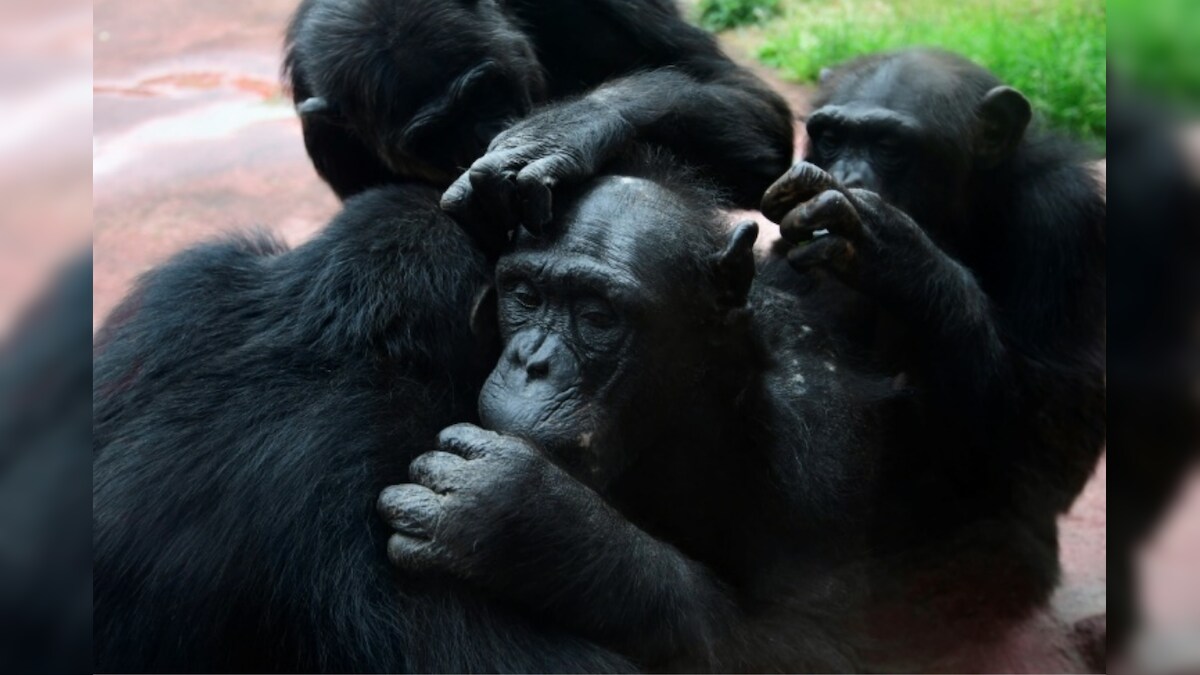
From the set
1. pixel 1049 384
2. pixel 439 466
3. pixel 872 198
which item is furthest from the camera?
pixel 1049 384

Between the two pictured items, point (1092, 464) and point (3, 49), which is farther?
point (1092, 464)

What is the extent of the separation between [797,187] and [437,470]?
2.74ft

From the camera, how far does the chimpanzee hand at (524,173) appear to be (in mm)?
2037

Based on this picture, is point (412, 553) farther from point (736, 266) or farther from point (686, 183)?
point (686, 183)

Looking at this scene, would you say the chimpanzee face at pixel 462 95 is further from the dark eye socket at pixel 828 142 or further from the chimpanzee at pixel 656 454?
the dark eye socket at pixel 828 142


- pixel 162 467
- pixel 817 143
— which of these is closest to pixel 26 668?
pixel 162 467

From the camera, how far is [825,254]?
2.18m

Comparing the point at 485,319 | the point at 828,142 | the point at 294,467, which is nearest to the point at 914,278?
the point at 828,142

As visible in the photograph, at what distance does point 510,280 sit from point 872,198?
723 mm

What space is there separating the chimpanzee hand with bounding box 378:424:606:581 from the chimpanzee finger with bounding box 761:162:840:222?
67 cm

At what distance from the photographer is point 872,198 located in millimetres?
2268

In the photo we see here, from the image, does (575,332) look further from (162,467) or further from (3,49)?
(3,49)

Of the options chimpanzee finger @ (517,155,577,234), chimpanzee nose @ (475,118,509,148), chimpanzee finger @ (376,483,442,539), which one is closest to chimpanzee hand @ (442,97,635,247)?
chimpanzee finger @ (517,155,577,234)

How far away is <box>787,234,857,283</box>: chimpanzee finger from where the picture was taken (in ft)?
7.14
